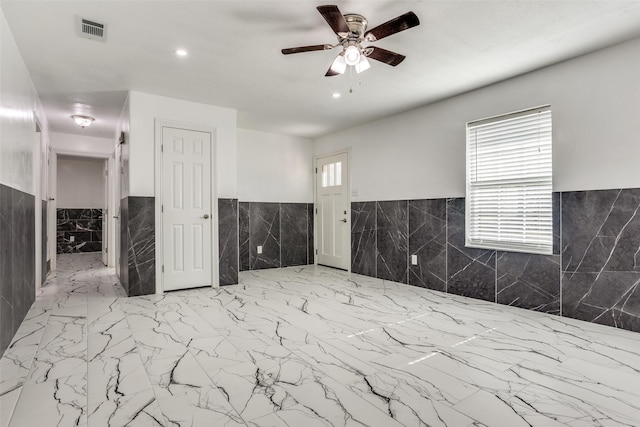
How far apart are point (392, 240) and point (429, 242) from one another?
0.63 m

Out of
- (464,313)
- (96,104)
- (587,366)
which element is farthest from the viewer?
(96,104)

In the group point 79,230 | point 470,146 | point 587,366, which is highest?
point 470,146

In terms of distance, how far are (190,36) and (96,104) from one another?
2494mm

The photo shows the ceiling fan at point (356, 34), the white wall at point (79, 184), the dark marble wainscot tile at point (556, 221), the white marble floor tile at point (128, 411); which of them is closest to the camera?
Answer: the white marble floor tile at point (128, 411)

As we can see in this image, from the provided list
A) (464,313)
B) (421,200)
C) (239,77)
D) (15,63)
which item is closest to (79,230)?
(15,63)

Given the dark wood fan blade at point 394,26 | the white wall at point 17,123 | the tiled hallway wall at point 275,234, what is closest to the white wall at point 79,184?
the tiled hallway wall at point 275,234

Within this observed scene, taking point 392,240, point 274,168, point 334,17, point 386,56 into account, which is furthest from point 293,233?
point 334,17

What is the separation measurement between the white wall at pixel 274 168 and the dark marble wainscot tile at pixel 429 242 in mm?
2398

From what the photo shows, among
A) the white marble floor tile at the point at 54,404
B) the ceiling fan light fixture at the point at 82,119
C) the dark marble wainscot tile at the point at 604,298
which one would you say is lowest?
the white marble floor tile at the point at 54,404

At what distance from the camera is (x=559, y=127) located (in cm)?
317

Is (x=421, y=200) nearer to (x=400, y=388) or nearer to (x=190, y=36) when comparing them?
(x=400, y=388)

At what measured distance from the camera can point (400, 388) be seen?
6.21 feet

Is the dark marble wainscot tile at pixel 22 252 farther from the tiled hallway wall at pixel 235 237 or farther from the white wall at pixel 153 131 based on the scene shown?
the white wall at pixel 153 131

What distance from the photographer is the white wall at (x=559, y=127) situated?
280cm
